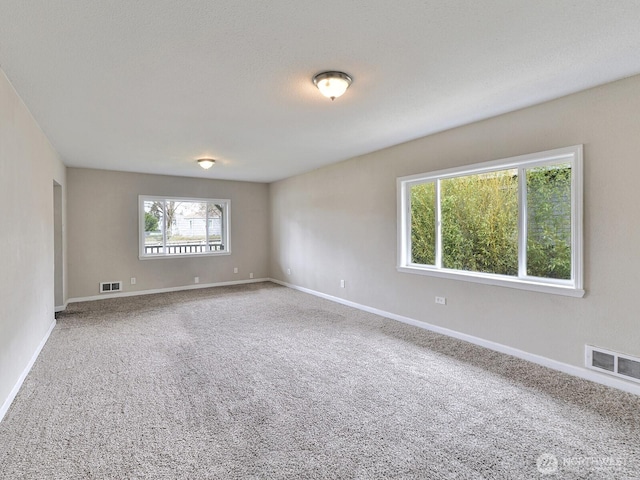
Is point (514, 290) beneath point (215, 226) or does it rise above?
beneath

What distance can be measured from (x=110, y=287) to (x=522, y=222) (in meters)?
6.92

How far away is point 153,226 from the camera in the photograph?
6910 mm

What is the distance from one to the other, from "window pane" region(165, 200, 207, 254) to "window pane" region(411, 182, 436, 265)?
4922mm

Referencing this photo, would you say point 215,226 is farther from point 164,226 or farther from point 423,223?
point 423,223

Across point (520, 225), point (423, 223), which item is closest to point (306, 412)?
point (520, 225)

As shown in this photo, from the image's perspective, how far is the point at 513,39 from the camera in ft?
6.86

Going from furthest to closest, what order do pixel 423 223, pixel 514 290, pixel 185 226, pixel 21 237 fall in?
pixel 185 226 → pixel 423 223 → pixel 514 290 → pixel 21 237

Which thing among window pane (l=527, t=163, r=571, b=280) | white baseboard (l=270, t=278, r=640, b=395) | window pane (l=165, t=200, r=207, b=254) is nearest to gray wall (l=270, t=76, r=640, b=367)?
white baseboard (l=270, t=278, r=640, b=395)

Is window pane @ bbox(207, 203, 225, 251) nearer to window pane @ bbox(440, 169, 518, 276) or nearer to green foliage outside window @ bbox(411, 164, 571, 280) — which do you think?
green foliage outside window @ bbox(411, 164, 571, 280)

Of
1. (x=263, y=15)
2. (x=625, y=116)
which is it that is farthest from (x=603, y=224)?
(x=263, y=15)

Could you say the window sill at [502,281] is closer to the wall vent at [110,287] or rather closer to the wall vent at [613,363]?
the wall vent at [613,363]

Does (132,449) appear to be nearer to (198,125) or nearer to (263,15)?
(263,15)

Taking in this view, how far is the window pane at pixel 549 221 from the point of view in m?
3.08

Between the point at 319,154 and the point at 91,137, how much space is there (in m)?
3.07
